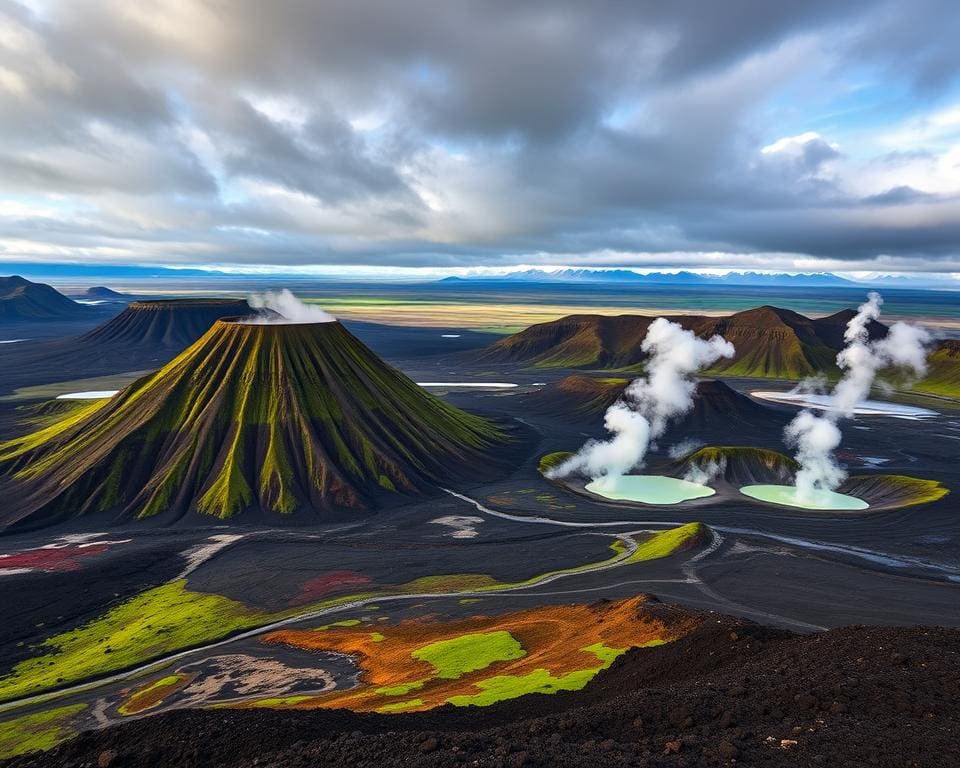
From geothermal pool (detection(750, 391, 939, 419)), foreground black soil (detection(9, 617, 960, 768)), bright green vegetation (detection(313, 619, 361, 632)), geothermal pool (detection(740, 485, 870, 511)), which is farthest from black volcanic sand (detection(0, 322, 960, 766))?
geothermal pool (detection(750, 391, 939, 419))

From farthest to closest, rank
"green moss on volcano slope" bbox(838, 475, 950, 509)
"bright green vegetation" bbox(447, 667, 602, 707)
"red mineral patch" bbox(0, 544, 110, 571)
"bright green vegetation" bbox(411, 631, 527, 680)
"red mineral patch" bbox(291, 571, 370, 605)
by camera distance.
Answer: "green moss on volcano slope" bbox(838, 475, 950, 509) → "red mineral patch" bbox(0, 544, 110, 571) → "red mineral patch" bbox(291, 571, 370, 605) → "bright green vegetation" bbox(411, 631, 527, 680) → "bright green vegetation" bbox(447, 667, 602, 707)

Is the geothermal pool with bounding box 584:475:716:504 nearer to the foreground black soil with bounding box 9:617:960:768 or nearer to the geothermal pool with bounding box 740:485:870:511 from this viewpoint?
the geothermal pool with bounding box 740:485:870:511

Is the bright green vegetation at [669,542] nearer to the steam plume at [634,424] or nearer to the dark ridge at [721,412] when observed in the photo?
the steam plume at [634,424]

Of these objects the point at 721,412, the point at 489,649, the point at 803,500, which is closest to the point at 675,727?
the point at 489,649

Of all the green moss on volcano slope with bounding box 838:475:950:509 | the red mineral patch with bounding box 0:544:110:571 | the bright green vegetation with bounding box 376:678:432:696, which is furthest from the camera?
the green moss on volcano slope with bounding box 838:475:950:509

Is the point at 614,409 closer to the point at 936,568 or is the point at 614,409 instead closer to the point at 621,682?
the point at 936,568

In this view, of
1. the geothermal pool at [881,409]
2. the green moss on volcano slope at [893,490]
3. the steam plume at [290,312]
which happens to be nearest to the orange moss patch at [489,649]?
the green moss on volcano slope at [893,490]

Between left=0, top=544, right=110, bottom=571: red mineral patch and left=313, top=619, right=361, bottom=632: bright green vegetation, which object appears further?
left=0, top=544, right=110, bottom=571: red mineral patch
